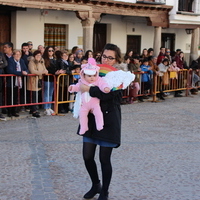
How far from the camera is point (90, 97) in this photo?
4.91m

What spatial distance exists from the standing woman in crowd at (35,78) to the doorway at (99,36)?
381 inches

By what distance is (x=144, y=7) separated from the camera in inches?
771

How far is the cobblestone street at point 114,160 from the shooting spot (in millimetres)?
5469

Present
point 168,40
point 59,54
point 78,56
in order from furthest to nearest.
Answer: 1. point 168,40
2. point 78,56
3. point 59,54

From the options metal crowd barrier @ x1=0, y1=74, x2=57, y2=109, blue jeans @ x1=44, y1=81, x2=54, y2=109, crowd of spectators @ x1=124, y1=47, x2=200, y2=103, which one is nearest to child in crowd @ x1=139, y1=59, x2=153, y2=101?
crowd of spectators @ x1=124, y1=47, x2=200, y2=103

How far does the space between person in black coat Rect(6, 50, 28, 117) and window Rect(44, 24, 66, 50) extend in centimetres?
769

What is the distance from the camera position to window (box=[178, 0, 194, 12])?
21805 mm

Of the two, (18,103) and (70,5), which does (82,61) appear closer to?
(18,103)

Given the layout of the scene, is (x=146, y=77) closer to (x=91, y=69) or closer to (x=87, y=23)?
(x=87, y=23)

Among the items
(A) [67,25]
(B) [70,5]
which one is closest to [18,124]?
(B) [70,5]

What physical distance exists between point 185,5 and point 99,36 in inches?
190

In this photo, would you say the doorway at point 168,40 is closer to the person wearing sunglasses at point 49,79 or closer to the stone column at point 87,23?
the stone column at point 87,23

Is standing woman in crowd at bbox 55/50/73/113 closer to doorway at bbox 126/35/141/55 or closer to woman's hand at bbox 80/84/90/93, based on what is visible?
woman's hand at bbox 80/84/90/93

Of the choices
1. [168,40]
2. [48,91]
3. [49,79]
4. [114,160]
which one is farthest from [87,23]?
[114,160]
